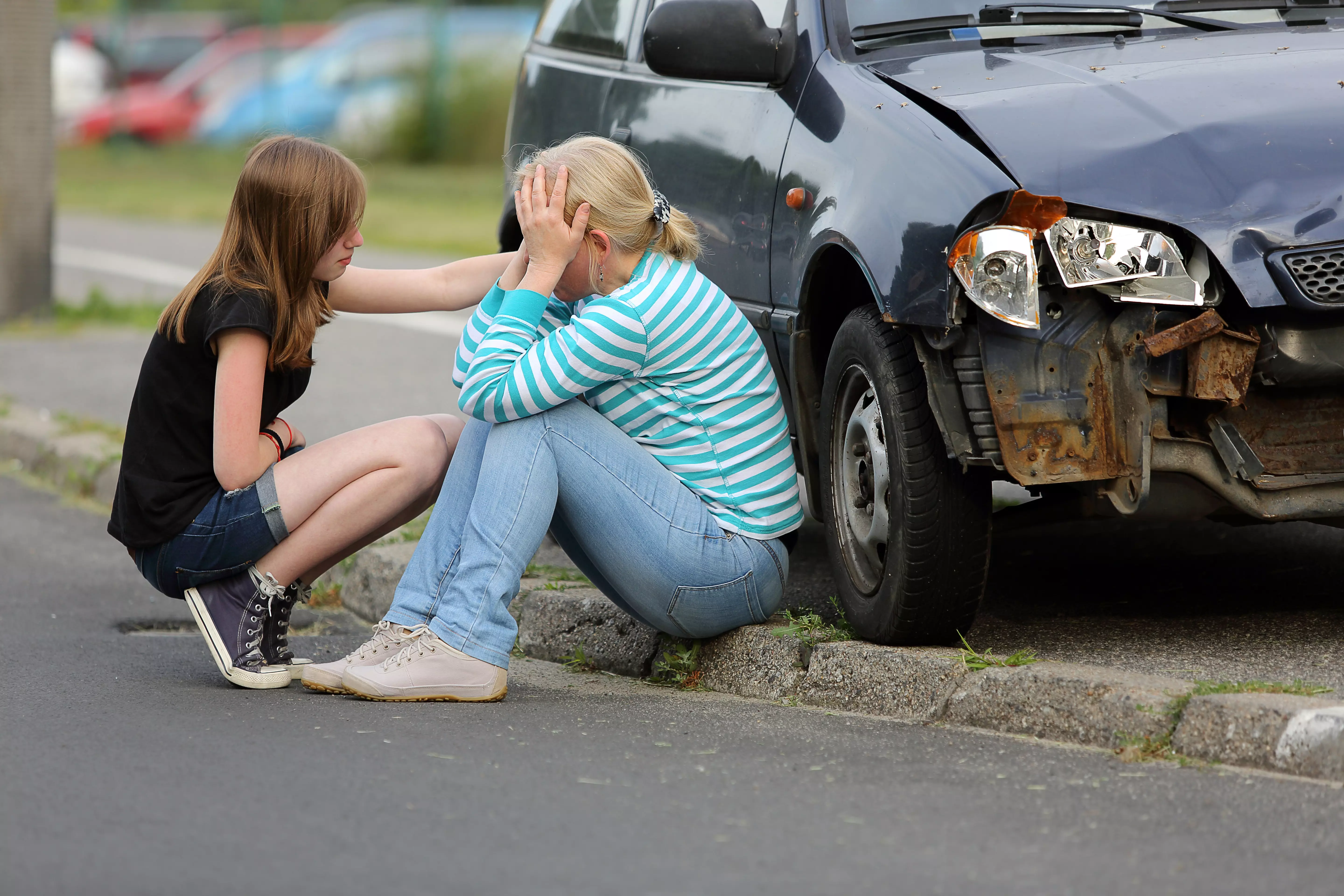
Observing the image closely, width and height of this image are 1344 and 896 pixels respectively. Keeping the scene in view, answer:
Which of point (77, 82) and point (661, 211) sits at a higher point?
point (661, 211)

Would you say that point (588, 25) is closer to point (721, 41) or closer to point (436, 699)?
point (721, 41)

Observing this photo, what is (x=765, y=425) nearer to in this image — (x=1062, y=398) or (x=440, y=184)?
(x=1062, y=398)

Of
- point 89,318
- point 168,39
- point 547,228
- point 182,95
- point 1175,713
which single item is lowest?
point 182,95

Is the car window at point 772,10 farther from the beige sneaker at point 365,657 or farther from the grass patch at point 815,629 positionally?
the beige sneaker at point 365,657

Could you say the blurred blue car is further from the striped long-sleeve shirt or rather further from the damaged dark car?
the striped long-sleeve shirt

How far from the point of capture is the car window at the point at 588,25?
5.56m

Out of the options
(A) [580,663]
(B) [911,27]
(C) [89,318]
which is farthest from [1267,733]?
(C) [89,318]

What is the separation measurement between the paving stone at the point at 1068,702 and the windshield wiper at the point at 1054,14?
160 cm

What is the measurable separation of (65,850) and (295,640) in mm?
2042

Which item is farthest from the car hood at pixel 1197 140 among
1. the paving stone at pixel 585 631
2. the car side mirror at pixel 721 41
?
the paving stone at pixel 585 631

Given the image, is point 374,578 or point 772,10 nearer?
point 772,10

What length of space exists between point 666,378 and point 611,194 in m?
0.42

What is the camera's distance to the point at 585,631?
465 cm

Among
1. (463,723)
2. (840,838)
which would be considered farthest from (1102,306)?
(463,723)
